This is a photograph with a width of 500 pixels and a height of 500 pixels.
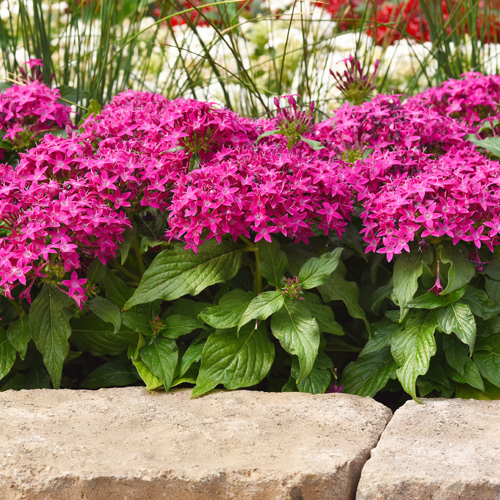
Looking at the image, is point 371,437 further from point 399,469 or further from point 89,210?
point 89,210

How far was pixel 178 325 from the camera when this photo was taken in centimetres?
206

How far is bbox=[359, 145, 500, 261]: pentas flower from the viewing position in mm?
1889

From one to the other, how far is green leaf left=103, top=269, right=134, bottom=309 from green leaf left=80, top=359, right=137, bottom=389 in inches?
8.7

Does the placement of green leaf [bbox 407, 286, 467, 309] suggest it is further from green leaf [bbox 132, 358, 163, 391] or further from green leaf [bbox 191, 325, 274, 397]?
green leaf [bbox 132, 358, 163, 391]

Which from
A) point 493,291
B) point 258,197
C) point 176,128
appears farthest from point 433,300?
point 176,128

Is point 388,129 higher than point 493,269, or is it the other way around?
point 388,129

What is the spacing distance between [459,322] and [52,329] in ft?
3.58

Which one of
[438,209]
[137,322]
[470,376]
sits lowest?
[470,376]

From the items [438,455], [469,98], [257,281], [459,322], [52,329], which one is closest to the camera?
[438,455]

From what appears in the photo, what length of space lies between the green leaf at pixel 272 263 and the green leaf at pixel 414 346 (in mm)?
358

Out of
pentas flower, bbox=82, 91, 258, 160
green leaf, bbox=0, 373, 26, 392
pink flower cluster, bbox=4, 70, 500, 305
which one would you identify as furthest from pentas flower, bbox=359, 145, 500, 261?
green leaf, bbox=0, 373, 26, 392

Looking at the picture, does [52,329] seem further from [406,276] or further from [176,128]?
[406,276]

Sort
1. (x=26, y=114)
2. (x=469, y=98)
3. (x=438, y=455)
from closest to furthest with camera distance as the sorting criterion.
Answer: (x=438, y=455)
(x=26, y=114)
(x=469, y=98)

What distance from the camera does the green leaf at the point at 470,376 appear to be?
193cm
